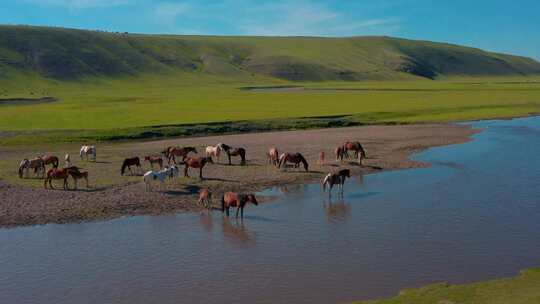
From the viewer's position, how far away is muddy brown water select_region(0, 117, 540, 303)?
13703 millimetres

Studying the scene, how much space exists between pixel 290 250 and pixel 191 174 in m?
12.0

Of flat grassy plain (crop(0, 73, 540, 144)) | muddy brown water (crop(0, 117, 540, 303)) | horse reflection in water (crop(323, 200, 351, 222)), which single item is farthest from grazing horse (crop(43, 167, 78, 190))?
flat grassy plain (crop(0, 73, 540, 144))

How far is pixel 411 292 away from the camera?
41.8ft

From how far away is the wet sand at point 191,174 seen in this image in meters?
21.1

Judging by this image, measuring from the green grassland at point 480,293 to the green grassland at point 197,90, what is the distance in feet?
110

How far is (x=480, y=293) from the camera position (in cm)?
1246

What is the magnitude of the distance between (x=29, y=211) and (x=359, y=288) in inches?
510

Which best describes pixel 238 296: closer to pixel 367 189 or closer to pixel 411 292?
pixel 411 292

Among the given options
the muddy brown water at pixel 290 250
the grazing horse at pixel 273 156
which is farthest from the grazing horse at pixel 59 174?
the grazing horse at pixel 273 156

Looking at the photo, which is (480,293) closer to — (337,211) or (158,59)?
(337,211)

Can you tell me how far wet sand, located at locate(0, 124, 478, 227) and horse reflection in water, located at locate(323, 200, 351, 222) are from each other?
4.33m

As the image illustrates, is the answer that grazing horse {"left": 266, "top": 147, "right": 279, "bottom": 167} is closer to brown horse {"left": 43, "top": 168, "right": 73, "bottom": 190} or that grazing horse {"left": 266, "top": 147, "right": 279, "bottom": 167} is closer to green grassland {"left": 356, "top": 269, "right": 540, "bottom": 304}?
brown horse {"left": 43, "top": 168, "right": 73, "bottom": 190}

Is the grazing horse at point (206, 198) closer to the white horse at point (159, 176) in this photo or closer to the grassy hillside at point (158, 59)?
the white horse at point (159, 176)

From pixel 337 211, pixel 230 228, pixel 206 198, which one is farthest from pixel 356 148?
pixel 230 228
